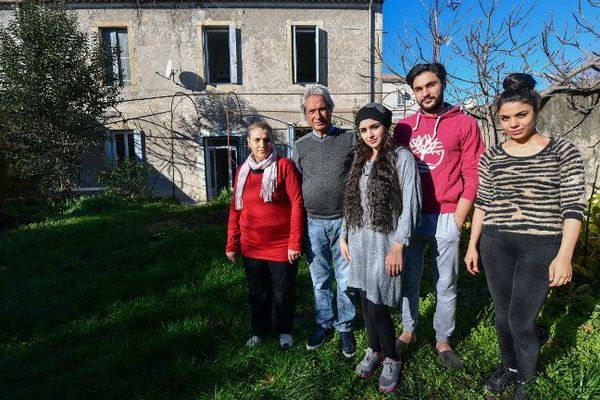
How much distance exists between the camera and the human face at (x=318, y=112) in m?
2.61

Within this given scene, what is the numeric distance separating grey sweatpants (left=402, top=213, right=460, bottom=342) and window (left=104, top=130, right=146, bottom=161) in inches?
410

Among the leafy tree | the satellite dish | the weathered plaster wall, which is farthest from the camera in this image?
the satellite dish

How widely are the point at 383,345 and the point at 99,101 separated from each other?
10.1m

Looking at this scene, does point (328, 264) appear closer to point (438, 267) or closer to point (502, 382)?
point (438, 267)

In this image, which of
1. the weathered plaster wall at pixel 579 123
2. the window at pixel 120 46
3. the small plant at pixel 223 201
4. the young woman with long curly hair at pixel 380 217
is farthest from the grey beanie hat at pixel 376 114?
the window at pixel 120 46

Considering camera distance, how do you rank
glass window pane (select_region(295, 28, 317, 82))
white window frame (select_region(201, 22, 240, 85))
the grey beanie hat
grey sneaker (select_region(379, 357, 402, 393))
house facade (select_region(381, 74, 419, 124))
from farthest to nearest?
glass window pane (select_region(295, 28, 317, 82)) < white window frame (select_region(201, 22, 240, 85)) < house facade (select_region(381, 74, 419, 124)) < grey sneaker (select_region(379, 357, 402, 393)) < the grey beanie hat

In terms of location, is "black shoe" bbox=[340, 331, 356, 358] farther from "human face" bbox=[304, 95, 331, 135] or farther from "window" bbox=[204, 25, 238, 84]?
"window" bbox=[204, 25, 238, 84]

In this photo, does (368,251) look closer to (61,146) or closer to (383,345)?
(383,345)

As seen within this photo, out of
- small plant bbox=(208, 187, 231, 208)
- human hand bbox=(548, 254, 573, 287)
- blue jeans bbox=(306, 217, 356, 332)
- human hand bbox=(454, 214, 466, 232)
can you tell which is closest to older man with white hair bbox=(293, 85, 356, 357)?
blue jeans bbox=(306, 217, 356, 332)

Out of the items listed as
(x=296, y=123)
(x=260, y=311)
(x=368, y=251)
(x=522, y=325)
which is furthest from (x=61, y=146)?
(x=522, y=325)

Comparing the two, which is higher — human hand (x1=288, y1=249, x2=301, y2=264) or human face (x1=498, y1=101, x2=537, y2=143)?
human face (x1=498, y1=101, x2=537, y2=143)

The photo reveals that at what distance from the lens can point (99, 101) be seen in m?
9.93

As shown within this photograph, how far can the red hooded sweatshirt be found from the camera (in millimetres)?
2482

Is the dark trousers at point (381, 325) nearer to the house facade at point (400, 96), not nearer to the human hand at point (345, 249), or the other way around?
the human hand at point (345, 249)
